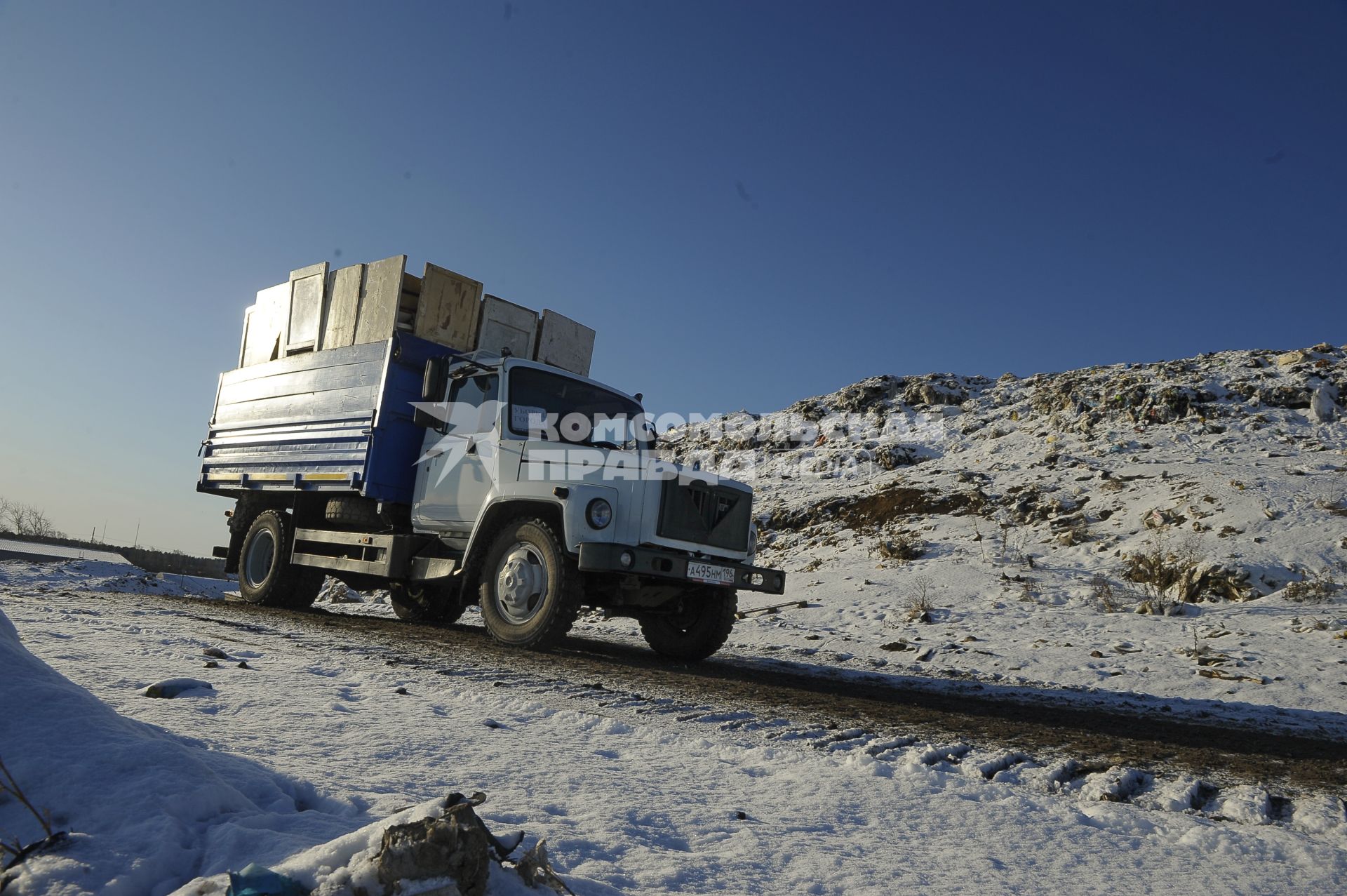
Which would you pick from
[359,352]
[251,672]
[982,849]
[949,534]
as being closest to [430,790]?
[982,849]

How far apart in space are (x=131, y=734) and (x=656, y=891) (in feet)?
4.86

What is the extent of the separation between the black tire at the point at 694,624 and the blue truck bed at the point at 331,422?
3.03 meters

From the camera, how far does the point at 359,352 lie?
27.9 ft

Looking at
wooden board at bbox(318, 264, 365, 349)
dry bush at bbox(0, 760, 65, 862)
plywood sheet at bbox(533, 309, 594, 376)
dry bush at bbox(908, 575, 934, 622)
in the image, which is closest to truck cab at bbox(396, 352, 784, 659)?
plywood sheet at bbox(533, 309, 594, 376)

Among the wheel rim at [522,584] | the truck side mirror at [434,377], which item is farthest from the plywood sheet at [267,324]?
the wheel rim at [522,584]

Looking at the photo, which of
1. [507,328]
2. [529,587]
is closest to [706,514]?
[529,587]

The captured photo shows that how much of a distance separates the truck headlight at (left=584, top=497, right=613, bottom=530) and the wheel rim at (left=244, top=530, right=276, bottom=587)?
594cm

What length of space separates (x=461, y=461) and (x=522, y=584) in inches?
64.0

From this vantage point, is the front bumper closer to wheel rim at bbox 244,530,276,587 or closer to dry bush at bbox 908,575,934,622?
dry bush at bbox 908,575,934,622

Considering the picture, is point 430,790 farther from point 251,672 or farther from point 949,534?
point 949,534

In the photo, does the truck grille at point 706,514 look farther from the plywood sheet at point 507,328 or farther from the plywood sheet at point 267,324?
the plywood sheet at point 267,324

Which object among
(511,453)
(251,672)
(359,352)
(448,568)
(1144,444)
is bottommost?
(251,672)

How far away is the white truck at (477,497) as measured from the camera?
21.2 feet

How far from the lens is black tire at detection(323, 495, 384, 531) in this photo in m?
8.59
